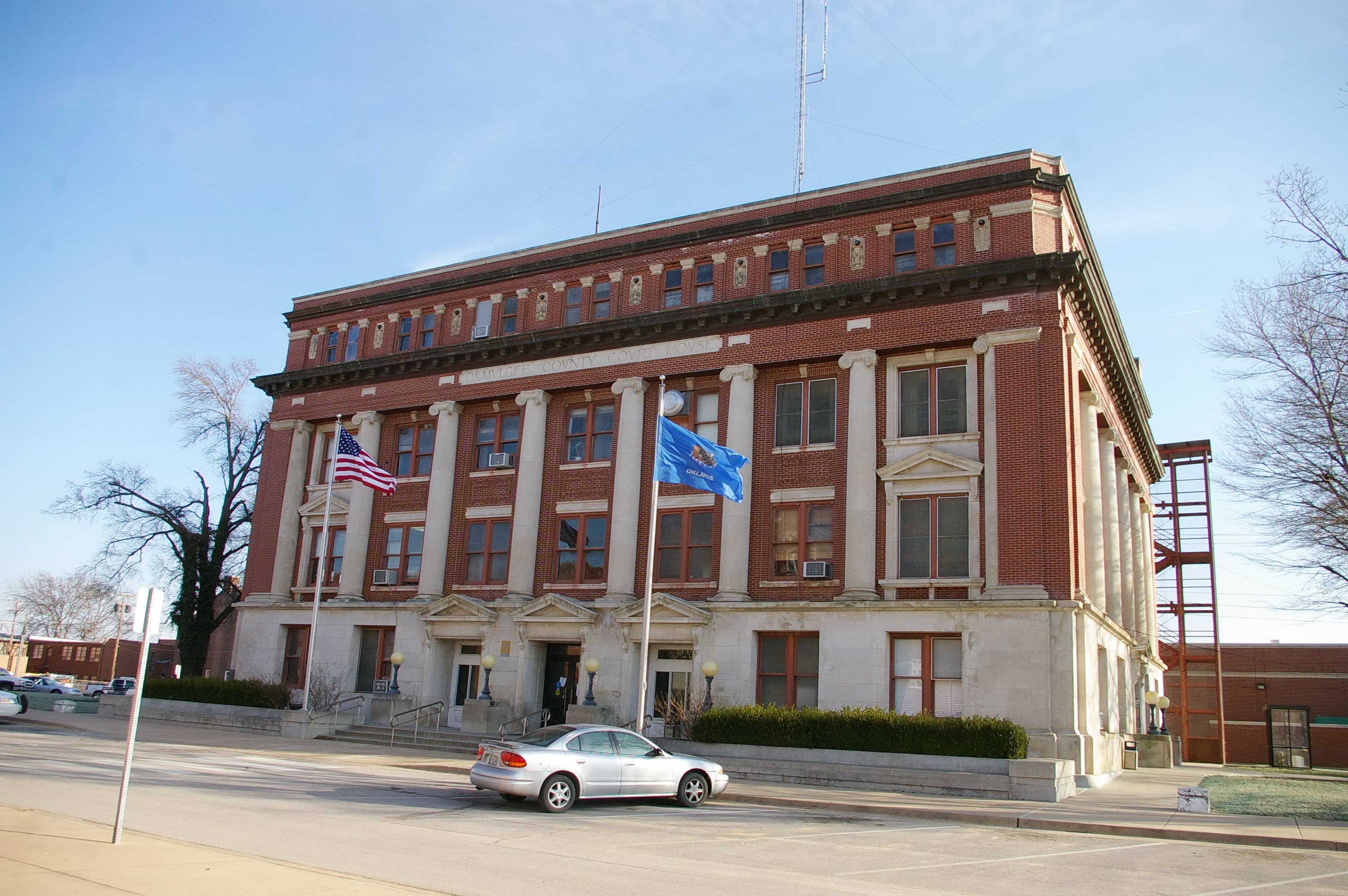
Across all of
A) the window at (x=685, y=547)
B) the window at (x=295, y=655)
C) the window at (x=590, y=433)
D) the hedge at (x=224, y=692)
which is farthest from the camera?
the window at (x=295, y=655)

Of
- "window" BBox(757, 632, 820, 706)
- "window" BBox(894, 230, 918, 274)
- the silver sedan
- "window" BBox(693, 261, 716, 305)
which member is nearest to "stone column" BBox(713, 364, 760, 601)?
"window" BBox(757, 632, 820, 706)

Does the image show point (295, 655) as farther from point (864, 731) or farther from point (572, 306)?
point (864, 731)

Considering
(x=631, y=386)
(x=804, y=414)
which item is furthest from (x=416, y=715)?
(x=804, y=414)

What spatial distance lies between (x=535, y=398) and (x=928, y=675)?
53.5 ft

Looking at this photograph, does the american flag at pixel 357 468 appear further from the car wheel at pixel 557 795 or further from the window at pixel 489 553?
the car wheel at pixel 557 795

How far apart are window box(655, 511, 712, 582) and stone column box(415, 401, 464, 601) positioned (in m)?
8.53

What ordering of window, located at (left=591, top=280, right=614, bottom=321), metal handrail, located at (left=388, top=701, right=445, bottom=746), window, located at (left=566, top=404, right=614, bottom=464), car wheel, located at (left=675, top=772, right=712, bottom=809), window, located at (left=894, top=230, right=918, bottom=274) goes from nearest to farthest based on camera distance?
1. car wheel, located at (left=675, top=772, right=712, bottom=809)
2. window, located at (left=894, top=230, right=918, bottom=274)
3. metal handrail, located at (left=388, top=701, right=445, bottom=746)
4. window, located at (left=566, top=404, right=614, bottom=464)
5. window, located at (left=591, top=280, right=614, bottom=321)

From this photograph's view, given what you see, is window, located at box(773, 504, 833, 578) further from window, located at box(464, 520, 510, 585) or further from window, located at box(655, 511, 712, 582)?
window, located at box(464, 520, 510, 585)

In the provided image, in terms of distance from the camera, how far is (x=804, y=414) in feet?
103

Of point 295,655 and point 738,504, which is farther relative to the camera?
point 295,655

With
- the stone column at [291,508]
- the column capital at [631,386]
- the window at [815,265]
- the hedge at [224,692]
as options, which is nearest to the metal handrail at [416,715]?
the hedge at [224,692]

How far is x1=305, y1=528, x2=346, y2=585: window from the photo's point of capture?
3919 centimetres

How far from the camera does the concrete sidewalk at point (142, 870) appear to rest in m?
8.88

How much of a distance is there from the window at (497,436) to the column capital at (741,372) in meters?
8.44
